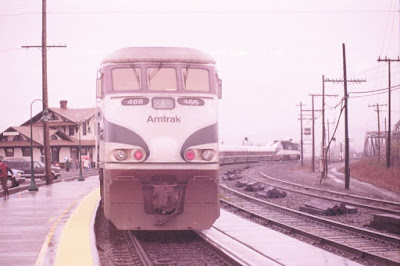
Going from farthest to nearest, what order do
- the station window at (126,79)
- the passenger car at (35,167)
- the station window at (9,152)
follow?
the station window at (9,152)
the passenger car at (35,167)
the station window at (126,79)

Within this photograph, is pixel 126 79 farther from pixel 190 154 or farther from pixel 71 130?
pixel 71 130

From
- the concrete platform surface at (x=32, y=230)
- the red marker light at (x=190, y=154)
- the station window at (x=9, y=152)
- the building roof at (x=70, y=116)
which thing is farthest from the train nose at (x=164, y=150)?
the building roof at (x=70, y=116)

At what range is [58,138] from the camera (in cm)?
7781

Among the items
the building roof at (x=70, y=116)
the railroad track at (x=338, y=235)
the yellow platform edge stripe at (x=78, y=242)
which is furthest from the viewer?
the building roof at (x=70, y=116)

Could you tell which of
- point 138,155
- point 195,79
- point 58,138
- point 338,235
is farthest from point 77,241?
point 58,138

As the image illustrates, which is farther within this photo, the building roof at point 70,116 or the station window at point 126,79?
the building roof at point 70,116

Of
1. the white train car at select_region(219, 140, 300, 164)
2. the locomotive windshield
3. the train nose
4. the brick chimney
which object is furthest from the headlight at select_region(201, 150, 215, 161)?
the brick chimney

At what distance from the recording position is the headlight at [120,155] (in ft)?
38.1

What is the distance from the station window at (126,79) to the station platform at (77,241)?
10.5 feet

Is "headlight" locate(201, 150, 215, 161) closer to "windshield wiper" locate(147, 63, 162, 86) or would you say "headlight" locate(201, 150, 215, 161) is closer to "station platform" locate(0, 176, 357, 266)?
"station platform" locate(0, 176, 357, 266)

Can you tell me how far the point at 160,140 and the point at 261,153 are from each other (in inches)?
3168

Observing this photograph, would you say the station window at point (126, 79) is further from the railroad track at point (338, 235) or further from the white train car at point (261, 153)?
the white train car at point (261, 153)

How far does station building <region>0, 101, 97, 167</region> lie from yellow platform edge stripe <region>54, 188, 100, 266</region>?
55.7 metres

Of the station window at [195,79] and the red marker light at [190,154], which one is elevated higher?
the station window at [195,79]
